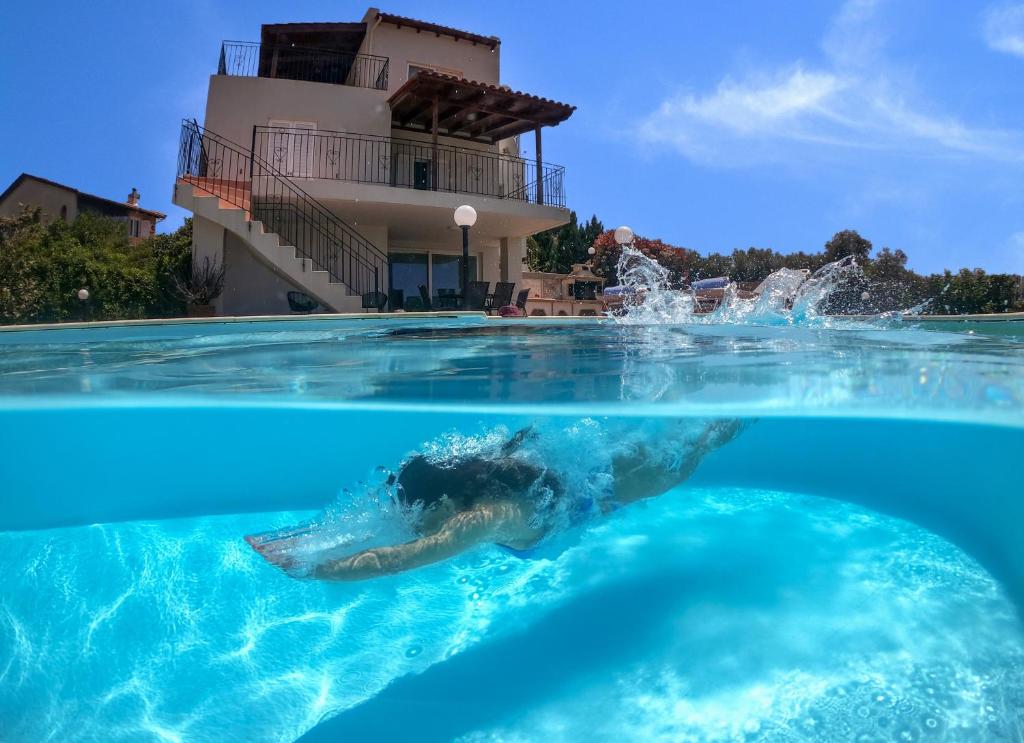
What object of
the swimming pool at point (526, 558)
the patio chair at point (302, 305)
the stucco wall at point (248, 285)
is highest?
the stucco wall at point (248, 285)

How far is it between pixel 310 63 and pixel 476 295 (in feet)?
35.8

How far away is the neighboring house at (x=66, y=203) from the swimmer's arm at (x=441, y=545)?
28333 mm

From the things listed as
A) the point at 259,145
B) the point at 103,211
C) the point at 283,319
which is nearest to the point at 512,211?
the point at 259,145

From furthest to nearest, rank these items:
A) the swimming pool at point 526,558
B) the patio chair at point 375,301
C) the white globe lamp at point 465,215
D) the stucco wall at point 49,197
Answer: the stucco wall at point 49,197 → the patio chair at point 375,301 → the white globe lamp at point 465,215 → the swimming pool at point 526,558

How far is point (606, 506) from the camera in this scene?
4.81 m

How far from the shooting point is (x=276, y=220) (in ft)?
54.1

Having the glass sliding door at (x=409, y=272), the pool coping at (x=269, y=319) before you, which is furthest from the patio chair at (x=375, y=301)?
the glass sliding door at (x=409, y=272)

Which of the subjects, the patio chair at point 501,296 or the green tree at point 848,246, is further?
the green tree at point 848,246

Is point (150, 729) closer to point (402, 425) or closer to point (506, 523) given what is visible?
point (506, 523)

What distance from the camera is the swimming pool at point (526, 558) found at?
3232 millimetres

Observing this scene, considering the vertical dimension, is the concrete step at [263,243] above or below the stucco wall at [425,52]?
below

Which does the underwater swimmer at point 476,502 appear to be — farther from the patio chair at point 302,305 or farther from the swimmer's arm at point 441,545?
the patio chair at point 302,305

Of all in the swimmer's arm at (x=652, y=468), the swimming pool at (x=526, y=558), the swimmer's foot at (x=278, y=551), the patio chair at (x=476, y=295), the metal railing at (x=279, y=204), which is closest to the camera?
the swimming pool at (x=526, y=558)

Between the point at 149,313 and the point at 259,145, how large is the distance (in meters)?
4.93
